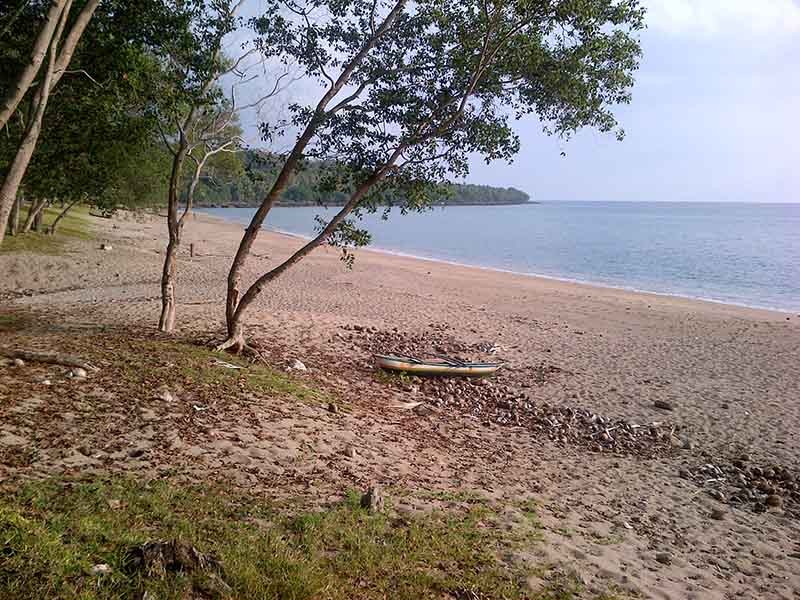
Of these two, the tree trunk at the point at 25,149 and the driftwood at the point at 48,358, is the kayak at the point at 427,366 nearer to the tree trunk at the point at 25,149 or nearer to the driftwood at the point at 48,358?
the driftwood at the point at 48,358

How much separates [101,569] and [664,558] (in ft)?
15.0

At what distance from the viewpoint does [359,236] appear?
9930 mm

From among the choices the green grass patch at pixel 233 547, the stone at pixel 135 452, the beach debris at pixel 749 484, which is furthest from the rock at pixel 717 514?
the stone at pixel 135 452

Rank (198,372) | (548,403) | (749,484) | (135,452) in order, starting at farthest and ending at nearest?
1. (548,403)
2. (198,372)
3. (749,484)
4. (135,452)

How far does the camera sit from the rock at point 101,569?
353 centimetres

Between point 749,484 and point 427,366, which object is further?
point 427,366

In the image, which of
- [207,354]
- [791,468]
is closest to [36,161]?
[207,354]

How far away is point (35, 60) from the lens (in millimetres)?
5773

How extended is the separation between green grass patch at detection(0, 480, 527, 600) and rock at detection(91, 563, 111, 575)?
3cm

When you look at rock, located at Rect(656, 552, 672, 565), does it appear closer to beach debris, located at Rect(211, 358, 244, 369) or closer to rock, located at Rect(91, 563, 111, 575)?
rock, located at Rect(91, 563, 111, 575)

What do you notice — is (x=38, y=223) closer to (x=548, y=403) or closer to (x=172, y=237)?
(x=172, y=237)

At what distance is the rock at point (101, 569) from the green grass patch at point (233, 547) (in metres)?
0.03

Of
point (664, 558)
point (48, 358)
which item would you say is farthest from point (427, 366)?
point (664, 558)

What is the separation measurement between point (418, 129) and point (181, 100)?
3388 mm
